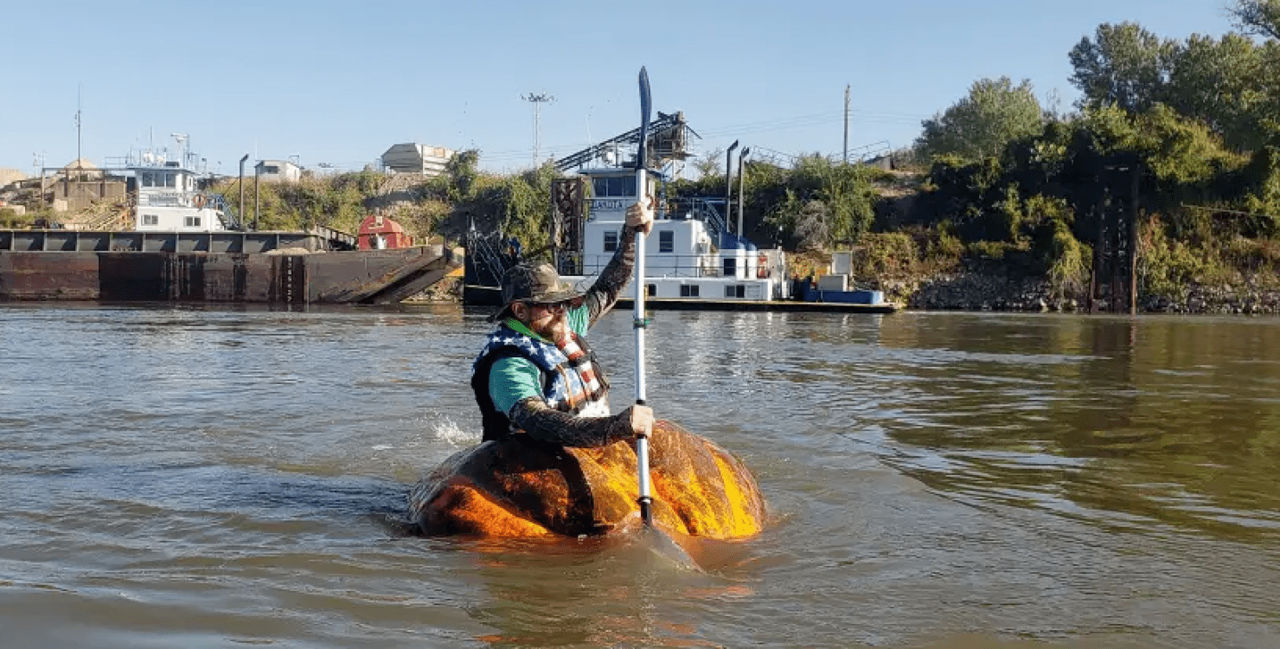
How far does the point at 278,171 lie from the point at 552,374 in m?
68.2

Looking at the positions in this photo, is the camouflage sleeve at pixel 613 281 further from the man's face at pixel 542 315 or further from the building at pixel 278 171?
the building at pixel 278 171

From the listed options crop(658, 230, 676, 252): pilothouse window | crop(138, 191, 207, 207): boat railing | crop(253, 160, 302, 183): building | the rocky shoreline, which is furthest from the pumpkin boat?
crop(253, 160, 302, 183): building

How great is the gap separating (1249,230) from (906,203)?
14.2 meters

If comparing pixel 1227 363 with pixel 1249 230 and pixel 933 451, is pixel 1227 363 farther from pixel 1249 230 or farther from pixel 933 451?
pixel 1249 230

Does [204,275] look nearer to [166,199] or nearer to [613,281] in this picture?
[166,199]

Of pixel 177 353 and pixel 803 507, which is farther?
pixel 177 353

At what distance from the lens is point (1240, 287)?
141 feet

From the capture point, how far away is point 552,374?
555cm

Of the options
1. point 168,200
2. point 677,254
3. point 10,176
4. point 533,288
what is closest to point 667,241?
point 677,254

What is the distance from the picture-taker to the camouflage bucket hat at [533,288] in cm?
543

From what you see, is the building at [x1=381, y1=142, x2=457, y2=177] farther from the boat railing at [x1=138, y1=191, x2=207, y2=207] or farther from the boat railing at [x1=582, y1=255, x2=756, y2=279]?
the boat railing at [x1=582, y1=255, x2=756, y2=279]

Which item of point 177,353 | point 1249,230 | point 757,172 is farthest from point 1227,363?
point 757,172

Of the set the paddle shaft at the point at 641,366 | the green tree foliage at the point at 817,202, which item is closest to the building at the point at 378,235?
the green tree foliage at the point at 817,202

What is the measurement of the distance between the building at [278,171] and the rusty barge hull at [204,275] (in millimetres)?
25190
